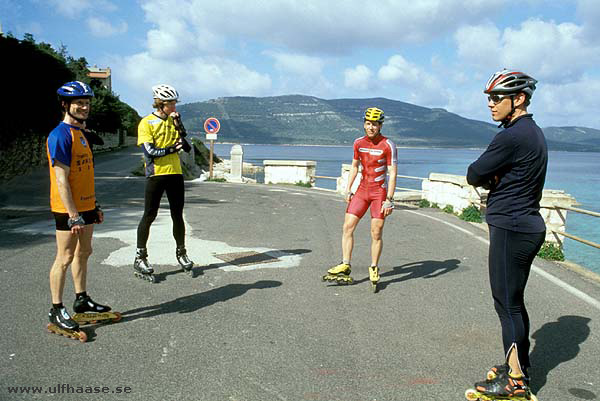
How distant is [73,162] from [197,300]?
1.95 meters

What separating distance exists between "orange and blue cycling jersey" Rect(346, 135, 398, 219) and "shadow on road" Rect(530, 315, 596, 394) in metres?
2.21

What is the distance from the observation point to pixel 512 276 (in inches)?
134

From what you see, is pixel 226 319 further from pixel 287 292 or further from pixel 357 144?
pixel 357 144

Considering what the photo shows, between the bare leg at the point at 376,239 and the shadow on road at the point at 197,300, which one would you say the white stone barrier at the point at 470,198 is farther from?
the shadow on road at the point at 197,300

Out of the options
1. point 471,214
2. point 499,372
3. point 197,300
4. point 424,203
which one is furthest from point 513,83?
point 424,203

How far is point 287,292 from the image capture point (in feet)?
18.7

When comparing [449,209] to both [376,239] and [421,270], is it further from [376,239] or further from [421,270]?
[376,239]

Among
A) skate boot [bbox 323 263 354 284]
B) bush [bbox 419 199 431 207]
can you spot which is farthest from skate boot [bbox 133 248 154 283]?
bush [bbox 419 199 431 207]

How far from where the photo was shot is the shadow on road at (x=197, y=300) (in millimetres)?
4848

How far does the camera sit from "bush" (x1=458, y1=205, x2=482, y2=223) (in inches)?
486

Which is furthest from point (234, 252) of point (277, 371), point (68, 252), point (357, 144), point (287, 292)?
point (277, 371)

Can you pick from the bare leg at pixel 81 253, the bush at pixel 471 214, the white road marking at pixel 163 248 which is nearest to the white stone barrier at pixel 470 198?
the bush at pixel 471 214

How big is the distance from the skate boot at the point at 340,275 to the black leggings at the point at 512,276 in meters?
2.66

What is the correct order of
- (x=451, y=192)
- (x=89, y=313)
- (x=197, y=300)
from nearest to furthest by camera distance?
(x=89, y=313)
(x=197, y=300)
(x=451, y=192)
